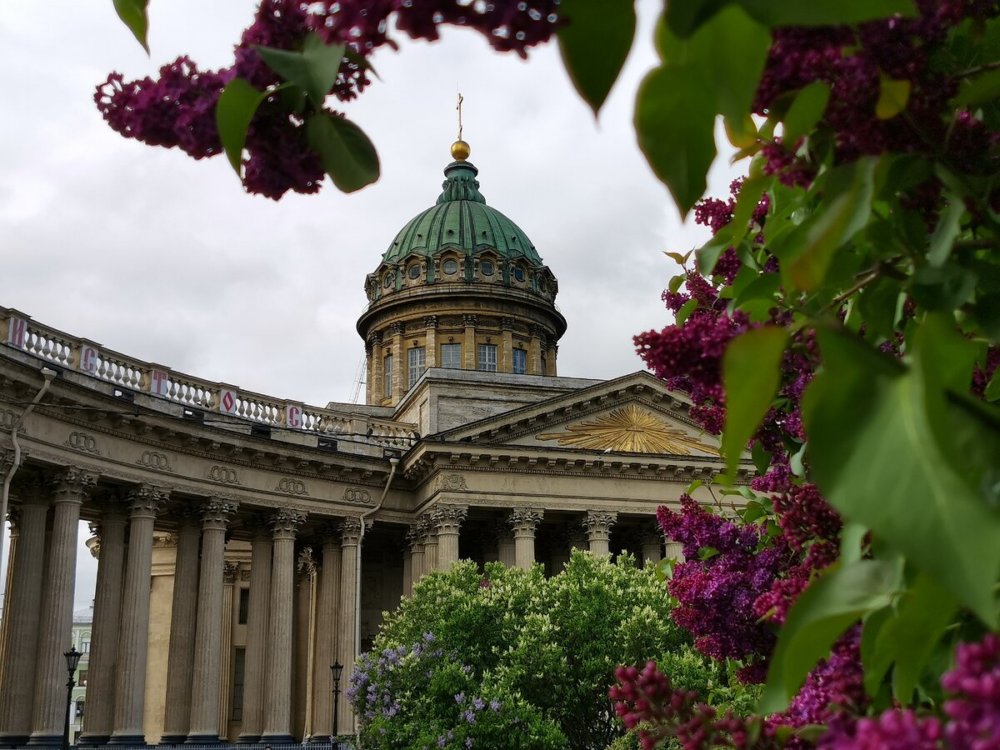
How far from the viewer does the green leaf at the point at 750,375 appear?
204 centimetres

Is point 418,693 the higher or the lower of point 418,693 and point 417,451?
the lower

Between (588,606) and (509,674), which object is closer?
(509,674)

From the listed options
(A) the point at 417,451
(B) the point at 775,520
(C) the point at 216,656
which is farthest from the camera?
(A) the point at 417,451

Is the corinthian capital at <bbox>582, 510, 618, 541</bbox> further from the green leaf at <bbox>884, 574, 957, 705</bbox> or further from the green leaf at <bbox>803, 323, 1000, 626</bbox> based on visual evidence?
the green leaf at <bbox>803, 323, 1000, 626</bbox>

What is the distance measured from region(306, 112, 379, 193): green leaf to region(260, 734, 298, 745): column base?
123 feet

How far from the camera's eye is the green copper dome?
223ft

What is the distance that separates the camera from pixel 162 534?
156 feet

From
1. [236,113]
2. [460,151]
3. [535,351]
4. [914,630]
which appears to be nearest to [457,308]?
[535,351]

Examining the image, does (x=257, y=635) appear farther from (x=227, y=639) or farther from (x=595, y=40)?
(x=595, y=40)

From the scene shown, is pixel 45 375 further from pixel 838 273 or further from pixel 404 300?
pixel 404 300

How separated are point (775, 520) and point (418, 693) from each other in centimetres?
2165

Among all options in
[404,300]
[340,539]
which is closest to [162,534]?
[340,539]

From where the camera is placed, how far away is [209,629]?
3653 cm

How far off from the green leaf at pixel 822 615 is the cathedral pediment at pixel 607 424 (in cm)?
3951
